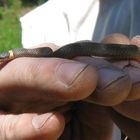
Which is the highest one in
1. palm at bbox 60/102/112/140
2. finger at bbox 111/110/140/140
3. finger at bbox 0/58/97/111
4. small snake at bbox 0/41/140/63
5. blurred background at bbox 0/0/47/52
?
finger at bbox 0/58/97/111

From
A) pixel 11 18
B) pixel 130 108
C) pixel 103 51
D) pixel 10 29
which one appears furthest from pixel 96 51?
pixel 11 18

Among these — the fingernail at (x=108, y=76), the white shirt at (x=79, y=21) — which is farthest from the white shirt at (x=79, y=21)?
the fingernail at (x=108, y=76)

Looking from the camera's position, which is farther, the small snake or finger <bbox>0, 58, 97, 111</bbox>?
the small snake

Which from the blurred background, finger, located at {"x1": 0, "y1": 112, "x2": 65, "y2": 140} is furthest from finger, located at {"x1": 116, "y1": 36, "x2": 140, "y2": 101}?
the blurred background

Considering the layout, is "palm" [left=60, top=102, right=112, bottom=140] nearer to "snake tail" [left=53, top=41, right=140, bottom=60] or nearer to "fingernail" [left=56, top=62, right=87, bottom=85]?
"snake tail" [left=53, top=41, right=140, bottom=60]

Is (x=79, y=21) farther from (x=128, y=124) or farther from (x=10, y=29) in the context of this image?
(x=10, y=29)

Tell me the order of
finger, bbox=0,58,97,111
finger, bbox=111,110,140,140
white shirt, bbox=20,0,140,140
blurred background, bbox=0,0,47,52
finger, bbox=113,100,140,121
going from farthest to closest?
blurred background, bbox=0,0,47,52
white shirt, bbox=20,0,140,140
finger, bbox=111,110,140,140
finger, bbox=113,100,140,121
finger, bbox=0,58,97,111
